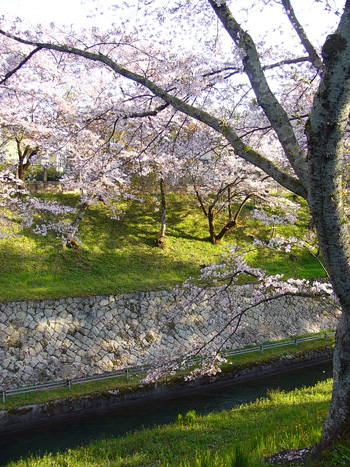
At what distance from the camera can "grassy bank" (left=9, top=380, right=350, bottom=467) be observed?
462cm

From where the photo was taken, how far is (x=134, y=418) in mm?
9398

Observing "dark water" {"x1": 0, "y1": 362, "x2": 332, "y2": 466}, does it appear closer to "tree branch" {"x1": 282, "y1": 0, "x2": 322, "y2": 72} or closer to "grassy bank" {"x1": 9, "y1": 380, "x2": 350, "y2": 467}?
"grassy bank" {"x1": 9, "y1": 380, "x2": 350, "y2": 467}

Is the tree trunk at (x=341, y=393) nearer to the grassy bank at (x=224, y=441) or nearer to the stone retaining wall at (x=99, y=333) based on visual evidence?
the grassy bank at (x=224, y=441)

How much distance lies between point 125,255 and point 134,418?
7.89 m

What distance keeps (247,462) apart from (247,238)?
17.3m

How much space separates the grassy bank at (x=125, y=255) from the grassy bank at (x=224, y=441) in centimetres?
392

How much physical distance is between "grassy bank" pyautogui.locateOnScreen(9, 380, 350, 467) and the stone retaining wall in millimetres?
2352

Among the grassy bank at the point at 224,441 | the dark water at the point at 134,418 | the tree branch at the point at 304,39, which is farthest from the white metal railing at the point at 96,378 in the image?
the tree branch at the point at 304,39

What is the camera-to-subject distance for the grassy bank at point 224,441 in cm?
462

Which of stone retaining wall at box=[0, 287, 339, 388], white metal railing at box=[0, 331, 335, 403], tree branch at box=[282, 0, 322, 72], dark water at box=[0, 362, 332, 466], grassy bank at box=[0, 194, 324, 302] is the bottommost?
dark water at box=[0, 362, 332, 466]

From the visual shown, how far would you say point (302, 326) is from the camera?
15.6 meters

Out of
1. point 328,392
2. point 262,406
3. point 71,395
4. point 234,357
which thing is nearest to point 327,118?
point 262,406

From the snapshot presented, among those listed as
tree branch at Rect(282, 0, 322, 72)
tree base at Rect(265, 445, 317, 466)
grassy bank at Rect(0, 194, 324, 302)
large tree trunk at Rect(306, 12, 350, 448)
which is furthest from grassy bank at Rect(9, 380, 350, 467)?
tree branch at Rect(282, 0, 322, 72)

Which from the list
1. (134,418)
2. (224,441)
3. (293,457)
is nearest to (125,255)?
(134,418)
